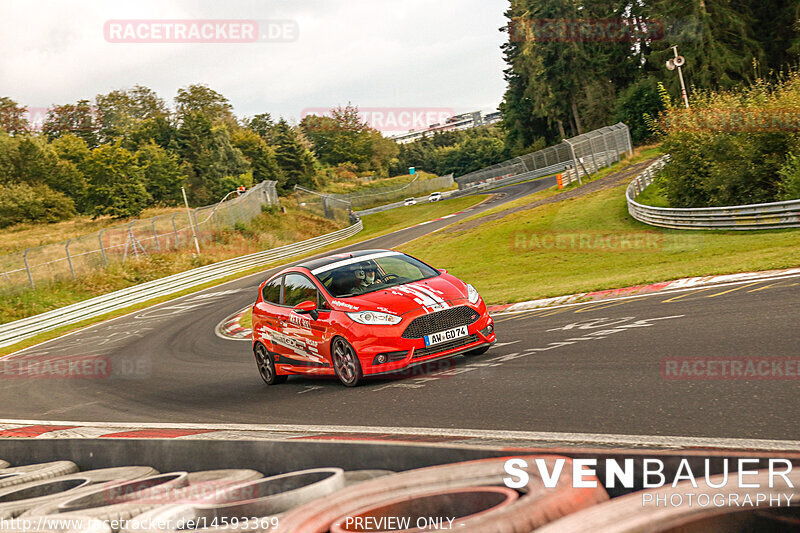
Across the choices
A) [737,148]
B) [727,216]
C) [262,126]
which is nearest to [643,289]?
[727,216]

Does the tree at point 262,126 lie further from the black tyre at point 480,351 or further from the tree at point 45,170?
the black tyre at point 480,351

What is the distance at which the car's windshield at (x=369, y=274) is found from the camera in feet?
33.3

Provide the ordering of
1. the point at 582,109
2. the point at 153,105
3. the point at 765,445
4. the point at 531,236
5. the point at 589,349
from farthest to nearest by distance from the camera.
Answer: the point at 153,105, the point at 582,109, the point at 531,236, the point at 589,349, the point at 765,445

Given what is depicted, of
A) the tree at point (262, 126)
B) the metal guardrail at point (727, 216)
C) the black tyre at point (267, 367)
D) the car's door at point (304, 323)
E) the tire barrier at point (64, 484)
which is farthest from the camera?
the tree at point (262, 126)

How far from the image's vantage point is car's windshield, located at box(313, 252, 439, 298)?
1016 centimetres

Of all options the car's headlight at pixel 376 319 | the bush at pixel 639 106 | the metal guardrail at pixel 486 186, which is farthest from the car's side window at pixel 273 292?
the bush at pixel 639 106

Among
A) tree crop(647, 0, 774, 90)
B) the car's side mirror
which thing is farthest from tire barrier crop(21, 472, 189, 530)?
tree crop(647, 0, 774, 90)

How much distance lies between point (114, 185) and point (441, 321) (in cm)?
7700

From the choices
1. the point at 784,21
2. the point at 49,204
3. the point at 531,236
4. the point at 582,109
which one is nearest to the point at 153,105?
the point at 49,204

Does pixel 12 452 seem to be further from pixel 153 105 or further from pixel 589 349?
pixel 153 105

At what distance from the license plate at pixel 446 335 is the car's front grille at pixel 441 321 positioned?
0.13 feet

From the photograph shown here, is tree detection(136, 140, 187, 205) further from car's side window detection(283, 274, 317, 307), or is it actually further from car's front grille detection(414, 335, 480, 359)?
car's front grille detection(414, 335, 480, 359)

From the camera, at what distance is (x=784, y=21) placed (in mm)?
68750

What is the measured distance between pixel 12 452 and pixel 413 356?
4619 mm
